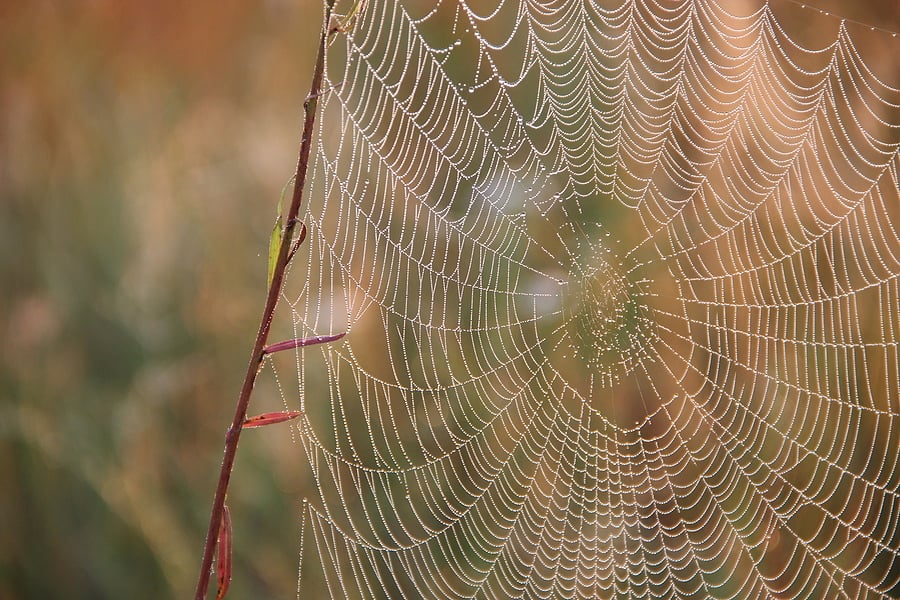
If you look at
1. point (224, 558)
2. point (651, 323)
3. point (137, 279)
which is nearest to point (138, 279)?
point (137, 279)

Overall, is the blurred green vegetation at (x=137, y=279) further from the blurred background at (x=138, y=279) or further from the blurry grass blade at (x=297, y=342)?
the blurry grass blade at (x=297, y=342)

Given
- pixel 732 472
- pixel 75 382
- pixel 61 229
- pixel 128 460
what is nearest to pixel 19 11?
pixel 61 229

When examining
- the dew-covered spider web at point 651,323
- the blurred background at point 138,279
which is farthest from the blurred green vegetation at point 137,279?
the dew-covered spider web at point 651,323

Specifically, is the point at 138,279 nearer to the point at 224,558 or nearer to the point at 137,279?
the point at 137,279

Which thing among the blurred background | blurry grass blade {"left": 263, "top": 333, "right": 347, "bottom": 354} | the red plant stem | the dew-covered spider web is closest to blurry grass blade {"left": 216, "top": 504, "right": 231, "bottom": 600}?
the red plant stem

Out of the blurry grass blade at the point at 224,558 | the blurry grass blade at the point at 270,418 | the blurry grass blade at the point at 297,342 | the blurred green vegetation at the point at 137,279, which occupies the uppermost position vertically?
the blurred green vegetation at the point at 137,279

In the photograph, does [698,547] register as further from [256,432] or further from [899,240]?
[256,432]
